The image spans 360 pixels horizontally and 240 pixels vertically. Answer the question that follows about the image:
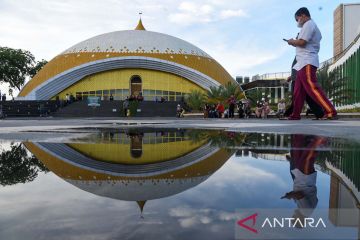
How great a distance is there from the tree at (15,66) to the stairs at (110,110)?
24.8 m

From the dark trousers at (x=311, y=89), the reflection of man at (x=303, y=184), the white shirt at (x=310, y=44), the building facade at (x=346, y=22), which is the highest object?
the building facade at (x=346, y=22)

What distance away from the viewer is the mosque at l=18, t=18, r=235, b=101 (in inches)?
1898

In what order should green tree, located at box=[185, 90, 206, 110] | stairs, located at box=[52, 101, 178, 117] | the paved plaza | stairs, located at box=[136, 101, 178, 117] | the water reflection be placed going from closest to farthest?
the water reflection → the paved plaza → stairs, located at box=[136, 101, 178, 117] → stairs, located at box=[52, 101, 178, 117] → green tree, located at box=[185, 90, 206, 110]

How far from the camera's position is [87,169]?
8.75 feet

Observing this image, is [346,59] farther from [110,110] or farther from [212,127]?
[212,127]

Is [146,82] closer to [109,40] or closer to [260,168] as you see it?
[109,40]

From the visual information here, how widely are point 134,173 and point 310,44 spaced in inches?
353

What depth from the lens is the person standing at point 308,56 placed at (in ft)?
33.0

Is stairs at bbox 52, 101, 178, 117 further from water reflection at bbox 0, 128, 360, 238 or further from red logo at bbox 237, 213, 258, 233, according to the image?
red logo at bbox 237, 213, 258, 233

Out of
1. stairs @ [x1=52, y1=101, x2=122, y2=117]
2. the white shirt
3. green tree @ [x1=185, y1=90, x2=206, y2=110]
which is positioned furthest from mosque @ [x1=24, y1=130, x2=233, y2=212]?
green tree @ [x1=185, y1=90, x2=206, y2=110]

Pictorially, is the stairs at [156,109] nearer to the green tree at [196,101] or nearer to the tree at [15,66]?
the green tree at [196,101]

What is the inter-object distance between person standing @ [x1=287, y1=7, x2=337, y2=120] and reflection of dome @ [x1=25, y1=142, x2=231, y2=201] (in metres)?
7.31

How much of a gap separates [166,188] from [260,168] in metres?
0.98

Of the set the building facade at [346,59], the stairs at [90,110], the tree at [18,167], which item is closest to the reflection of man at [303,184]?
the tree at [18,167]
